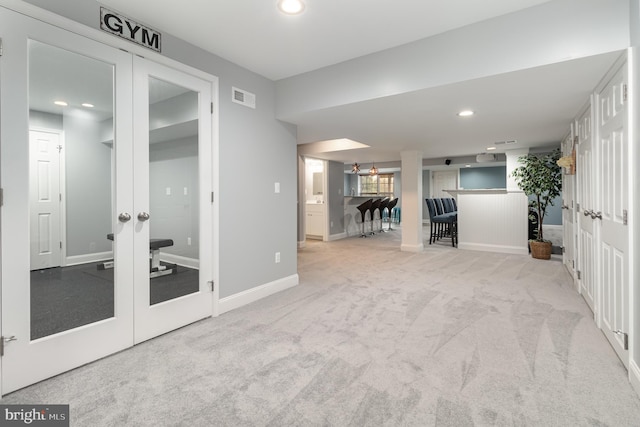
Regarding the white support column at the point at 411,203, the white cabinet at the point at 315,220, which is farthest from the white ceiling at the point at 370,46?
the white cabinet at the point at 315,220

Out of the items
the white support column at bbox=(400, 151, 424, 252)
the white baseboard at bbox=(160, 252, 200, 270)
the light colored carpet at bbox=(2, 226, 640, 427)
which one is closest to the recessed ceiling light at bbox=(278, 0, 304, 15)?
the white baseboard at bbox=(160, 252, 200, 270)

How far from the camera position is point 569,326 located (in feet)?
8.39

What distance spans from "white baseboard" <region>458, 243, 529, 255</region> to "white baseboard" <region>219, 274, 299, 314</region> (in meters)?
4.11

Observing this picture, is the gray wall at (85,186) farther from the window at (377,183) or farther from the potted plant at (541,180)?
the window at (377,183)

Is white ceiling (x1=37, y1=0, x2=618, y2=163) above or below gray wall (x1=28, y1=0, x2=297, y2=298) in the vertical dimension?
above

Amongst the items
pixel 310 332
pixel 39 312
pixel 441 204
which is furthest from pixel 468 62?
pixel 441 204

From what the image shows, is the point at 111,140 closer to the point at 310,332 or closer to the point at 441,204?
the point at 310,332

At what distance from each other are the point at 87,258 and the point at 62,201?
16.3 inches

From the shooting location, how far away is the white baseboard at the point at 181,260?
2.59 meters

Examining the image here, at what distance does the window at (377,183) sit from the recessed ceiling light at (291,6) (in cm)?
1115

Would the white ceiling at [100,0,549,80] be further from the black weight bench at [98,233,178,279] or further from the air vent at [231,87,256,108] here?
the black weight bench at [98,233,178,279]

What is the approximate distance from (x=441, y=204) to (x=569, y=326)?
558 cm

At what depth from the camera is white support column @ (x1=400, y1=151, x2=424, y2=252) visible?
6262 mm

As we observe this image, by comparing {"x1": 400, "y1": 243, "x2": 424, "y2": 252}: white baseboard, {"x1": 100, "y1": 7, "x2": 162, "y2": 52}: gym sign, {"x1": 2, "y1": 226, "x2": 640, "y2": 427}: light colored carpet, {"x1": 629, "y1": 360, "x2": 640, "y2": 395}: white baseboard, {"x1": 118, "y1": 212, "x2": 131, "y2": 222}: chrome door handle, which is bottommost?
{"x1": 2, "y1": 226, "x2": 640, "y2": 427}: light colored carpet
